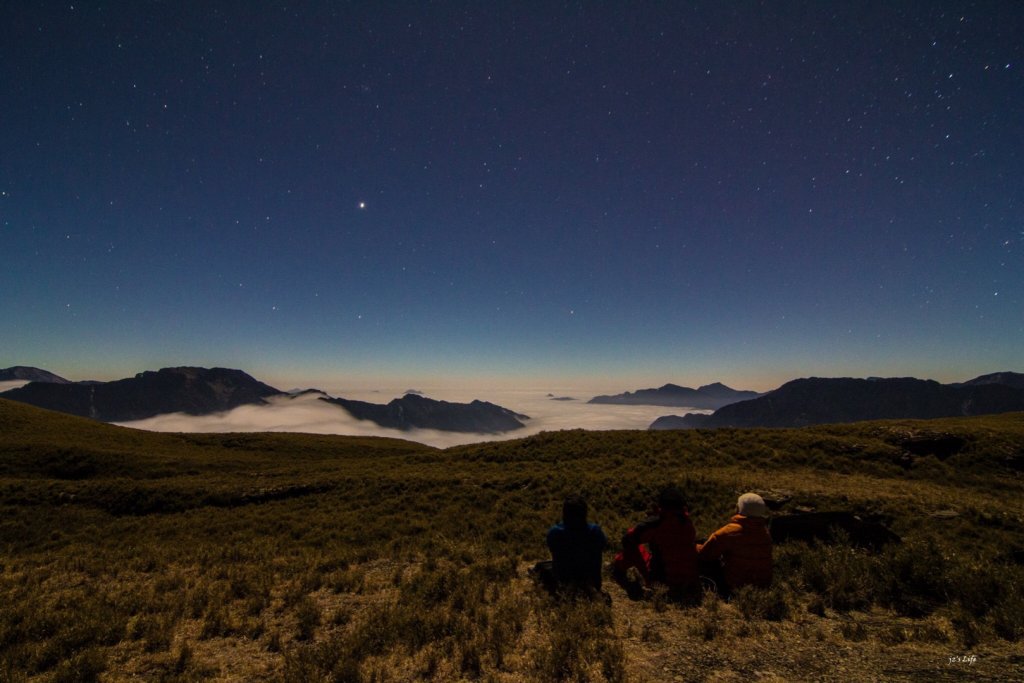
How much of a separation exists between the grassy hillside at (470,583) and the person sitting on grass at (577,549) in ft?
2.41

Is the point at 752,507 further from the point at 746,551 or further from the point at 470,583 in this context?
the point at 470,583

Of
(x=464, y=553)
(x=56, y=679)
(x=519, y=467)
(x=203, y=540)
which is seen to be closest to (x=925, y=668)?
(x=464, y=553)

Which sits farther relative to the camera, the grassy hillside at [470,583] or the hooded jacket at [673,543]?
the hooded jacket at [673,543]

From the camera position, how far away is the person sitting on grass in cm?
792

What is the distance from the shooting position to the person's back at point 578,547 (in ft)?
26.0

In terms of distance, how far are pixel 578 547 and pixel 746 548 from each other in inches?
129

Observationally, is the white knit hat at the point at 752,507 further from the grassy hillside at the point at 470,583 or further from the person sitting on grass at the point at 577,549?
the person sitting on grass at the point at 577,549

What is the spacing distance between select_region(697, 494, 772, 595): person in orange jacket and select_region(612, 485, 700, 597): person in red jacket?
502 millimetres

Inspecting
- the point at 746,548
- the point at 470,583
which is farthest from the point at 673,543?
the point at 470,583

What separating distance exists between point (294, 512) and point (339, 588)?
1288 centimetres

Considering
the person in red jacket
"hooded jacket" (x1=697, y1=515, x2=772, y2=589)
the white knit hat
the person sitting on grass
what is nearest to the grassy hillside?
"hooded jacket" (x1=697, y1=515, x2=772, y2=589)

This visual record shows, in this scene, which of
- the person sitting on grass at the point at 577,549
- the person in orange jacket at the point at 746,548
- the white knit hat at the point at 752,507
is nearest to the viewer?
the white knit hat at the point at 752,507

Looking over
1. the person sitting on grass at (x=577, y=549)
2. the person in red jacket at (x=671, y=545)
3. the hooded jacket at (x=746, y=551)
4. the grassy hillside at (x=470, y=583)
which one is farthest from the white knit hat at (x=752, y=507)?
the person sitting on grass at (x=577, y=549)

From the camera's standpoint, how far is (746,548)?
7828 millimetres
